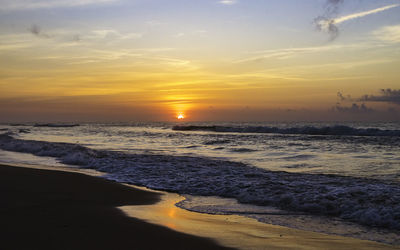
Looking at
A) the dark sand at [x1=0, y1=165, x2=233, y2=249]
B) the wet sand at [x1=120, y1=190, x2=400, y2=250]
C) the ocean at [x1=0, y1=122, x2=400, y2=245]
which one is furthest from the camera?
the ocean at [x1=0, y1=122, x2=400, y2=245]

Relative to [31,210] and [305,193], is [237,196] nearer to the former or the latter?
[305,193]

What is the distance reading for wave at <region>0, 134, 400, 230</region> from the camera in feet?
21.5

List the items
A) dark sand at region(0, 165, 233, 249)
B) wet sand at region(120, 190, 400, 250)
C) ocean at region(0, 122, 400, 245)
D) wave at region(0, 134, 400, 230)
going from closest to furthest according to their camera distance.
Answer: dark sand at region(0, 165, 233, 249), wet sand at region(120, 190, 400, 250), ocean at region(0, 122, 400, 245), wave at region(0, 134, 400, 230)

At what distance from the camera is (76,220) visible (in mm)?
5617

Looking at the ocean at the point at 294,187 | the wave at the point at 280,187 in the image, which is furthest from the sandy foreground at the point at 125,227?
the wave at the point at 280,187

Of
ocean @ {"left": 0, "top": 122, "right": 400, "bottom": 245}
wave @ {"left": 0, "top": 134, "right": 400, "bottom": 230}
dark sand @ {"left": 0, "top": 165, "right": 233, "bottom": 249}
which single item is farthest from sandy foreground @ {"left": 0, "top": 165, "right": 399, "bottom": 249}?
wave @ {"left": 0, "top": 134, "right": 400, "bottom": 230}

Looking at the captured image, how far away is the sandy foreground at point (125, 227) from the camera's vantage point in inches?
181

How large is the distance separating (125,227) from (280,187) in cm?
430

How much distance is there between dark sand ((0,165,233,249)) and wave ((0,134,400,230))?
159 cm

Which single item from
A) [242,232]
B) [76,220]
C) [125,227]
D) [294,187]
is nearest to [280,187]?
[294,187]

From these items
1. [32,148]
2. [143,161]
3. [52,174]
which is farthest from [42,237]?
[32,148]

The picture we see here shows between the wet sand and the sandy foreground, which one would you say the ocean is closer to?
the wet sand

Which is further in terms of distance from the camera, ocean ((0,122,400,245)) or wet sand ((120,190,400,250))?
ocean ((0,122,400,245))

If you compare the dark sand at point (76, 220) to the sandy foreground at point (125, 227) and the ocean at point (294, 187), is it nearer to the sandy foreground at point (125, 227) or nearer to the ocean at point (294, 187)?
the sandy foreground at point (125, 227)
